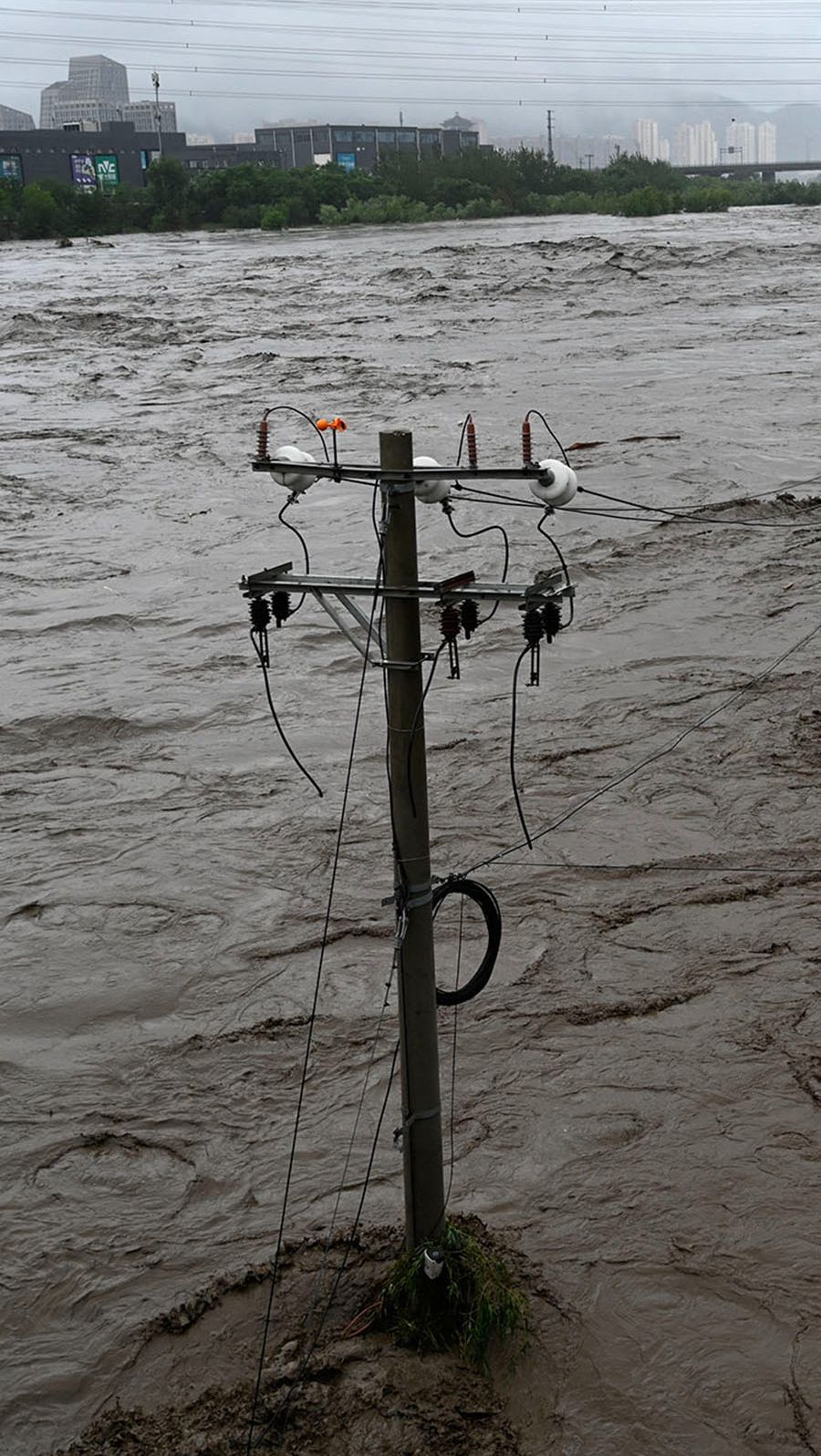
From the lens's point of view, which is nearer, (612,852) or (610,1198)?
(610,1198)

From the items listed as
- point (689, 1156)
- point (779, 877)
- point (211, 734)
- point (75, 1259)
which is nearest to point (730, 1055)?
point (689, 1156)

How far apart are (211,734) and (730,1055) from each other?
592cm

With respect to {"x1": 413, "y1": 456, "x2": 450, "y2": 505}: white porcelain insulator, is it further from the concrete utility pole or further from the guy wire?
the guy wire

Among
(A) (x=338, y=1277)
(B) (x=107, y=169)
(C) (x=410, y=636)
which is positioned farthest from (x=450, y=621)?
(B) (x=107, y=169)

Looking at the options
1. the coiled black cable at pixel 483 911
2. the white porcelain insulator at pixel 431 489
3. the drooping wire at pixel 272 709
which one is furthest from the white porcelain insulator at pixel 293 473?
the coiled black cable at pixel 483 911

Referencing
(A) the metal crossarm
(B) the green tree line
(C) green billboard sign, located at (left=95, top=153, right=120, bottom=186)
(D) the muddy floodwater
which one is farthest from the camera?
(C) green billboard sign, located at (left=95, top=153, right=120, bottom=186)

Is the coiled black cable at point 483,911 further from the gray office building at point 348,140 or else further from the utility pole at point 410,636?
the gray office building at point 348,140

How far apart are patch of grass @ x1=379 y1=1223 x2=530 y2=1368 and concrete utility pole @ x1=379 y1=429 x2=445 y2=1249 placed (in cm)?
17

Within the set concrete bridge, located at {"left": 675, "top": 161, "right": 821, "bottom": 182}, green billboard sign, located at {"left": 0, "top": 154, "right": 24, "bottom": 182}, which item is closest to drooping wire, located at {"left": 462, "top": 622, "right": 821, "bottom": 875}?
green billboard sign, located at {"left": 0, "top": 154, "right": 24, "bottom": 182}

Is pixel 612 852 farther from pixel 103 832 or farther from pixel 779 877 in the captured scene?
pixel 103 832

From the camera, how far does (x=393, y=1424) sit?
5.95 meters

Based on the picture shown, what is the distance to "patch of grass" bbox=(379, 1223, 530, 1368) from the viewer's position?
621cm

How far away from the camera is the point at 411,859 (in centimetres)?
579

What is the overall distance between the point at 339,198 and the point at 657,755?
199 feet
